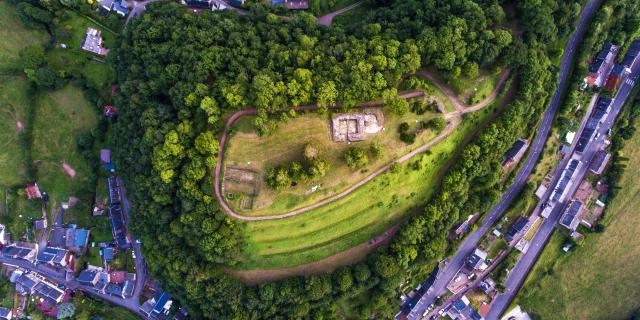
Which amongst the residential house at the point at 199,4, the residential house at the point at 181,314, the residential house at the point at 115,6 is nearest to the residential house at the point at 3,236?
the residential house at the point at 181,314

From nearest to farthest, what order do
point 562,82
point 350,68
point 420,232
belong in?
point 350,68 < point 420,232 < point 562,82

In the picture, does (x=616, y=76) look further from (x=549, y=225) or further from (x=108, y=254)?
(x=108, y=254)

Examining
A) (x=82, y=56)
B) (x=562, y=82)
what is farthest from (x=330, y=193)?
(x=82, y=56)

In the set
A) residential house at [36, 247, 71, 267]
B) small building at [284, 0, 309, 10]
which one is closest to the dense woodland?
small building at [284, 0, 309, 10]

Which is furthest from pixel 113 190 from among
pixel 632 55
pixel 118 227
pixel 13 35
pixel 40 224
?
pixel 632 55

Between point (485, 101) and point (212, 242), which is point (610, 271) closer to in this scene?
point (485, 101)

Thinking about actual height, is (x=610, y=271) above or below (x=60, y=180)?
above

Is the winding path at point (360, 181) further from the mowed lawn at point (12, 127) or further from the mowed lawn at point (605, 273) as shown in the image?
the mowed lawn at point (12, 127)

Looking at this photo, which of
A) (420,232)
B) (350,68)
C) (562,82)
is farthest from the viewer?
(562,82)
